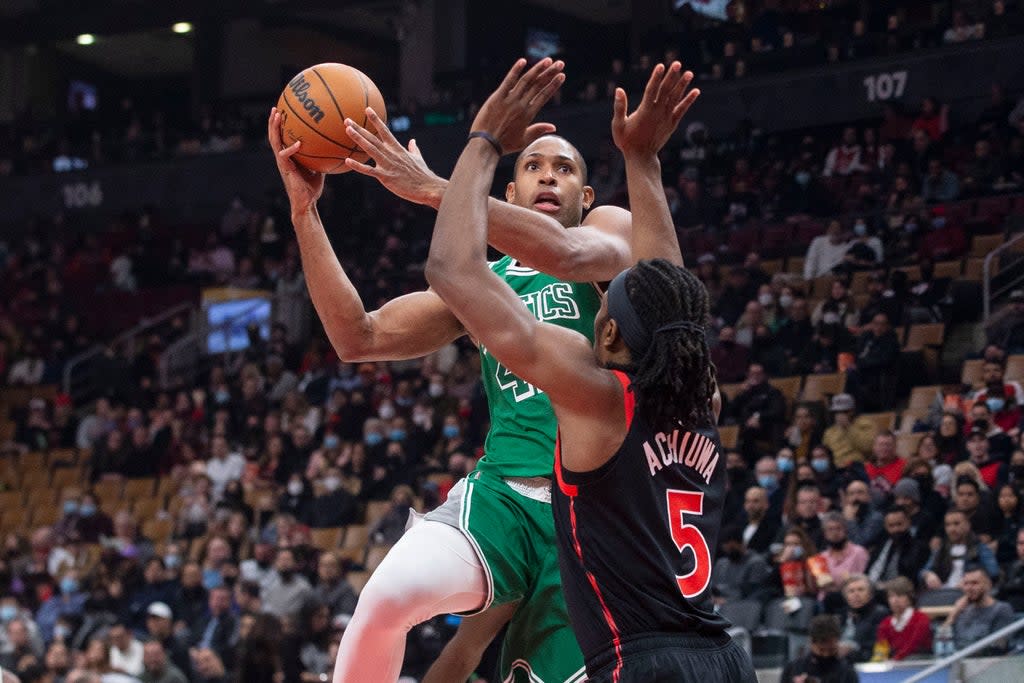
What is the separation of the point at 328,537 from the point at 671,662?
13.6 metres

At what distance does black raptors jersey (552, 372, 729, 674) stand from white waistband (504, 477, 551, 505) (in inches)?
48.6

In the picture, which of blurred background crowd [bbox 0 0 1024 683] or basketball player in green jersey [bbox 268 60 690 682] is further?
blurred background crowd [bbox 0 0 1024 683]

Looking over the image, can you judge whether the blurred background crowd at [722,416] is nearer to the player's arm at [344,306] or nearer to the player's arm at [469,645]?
the player's arm at [469,645]

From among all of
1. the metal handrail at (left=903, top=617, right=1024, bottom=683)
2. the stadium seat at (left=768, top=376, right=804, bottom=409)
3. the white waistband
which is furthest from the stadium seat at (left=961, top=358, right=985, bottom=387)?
the white waistband

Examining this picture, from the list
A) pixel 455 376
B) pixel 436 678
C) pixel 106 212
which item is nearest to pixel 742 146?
pixel 455 376

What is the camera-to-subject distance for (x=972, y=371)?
14531 millimetres

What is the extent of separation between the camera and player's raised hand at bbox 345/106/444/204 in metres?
4.47

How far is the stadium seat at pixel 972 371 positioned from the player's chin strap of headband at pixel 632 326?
10891 mm

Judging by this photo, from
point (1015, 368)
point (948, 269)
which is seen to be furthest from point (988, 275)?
point (1015, 368)

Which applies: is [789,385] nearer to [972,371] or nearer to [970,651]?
[972,371]

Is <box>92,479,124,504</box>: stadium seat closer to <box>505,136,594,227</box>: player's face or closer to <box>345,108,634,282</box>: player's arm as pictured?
<box>505,136,594,227</box>: player's face

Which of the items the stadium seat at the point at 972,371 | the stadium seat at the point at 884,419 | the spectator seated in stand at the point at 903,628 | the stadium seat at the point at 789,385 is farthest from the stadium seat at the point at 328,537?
the spectator seated in stand at the point at 903,628

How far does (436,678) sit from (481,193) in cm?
188

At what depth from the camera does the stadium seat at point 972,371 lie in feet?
47.1
